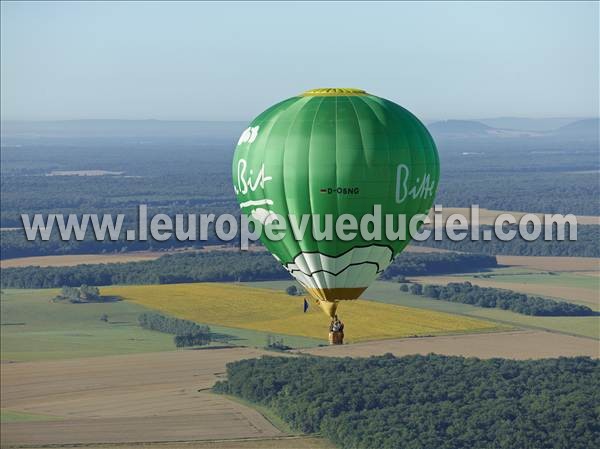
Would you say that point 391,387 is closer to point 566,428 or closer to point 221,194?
point 566,428

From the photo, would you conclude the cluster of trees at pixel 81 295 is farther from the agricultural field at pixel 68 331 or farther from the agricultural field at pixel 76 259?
the agricultural field at pixel 76 259

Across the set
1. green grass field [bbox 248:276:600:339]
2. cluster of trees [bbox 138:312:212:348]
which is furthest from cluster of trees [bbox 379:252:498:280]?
cluster of trees [bbox 138:312:212:348]

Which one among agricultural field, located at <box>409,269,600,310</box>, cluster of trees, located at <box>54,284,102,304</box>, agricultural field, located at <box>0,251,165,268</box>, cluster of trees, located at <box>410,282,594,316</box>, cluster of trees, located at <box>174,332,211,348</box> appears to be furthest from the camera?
agricultural field, located at <box>0,251,165,268</box>

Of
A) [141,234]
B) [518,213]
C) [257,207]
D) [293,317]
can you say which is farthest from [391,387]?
[518,213]

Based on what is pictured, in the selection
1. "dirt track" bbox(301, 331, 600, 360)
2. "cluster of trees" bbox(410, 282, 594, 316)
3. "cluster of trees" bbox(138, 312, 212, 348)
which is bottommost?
"dirt track" bbox(301, 331, 600, 360)

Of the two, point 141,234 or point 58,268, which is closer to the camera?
point 58,268

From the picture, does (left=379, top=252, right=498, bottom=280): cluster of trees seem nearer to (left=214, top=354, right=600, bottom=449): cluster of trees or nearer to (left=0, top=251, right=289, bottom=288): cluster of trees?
(left=0, top=251, right=289, bottom=288): cluster of trees

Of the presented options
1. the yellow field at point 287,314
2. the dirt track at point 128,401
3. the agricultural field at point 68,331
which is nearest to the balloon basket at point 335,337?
the dirt track at point 128,401
